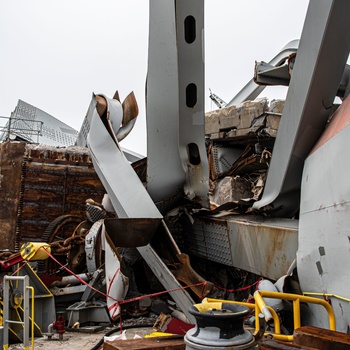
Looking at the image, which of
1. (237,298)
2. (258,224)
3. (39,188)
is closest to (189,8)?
(258,224)

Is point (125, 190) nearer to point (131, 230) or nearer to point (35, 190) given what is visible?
point (131, 230)

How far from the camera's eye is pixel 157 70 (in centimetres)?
675

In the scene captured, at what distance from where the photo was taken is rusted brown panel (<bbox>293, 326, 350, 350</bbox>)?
2225 millimetres

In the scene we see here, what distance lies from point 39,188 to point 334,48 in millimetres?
9493

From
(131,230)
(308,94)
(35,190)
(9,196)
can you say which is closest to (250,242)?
(131,230)

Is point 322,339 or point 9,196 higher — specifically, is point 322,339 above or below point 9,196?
below

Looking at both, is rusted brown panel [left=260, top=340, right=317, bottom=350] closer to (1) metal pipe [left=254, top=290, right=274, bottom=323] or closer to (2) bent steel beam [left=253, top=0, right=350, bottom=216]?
(1) metal pipe [left=254, top=290, right=274, bottom=323]

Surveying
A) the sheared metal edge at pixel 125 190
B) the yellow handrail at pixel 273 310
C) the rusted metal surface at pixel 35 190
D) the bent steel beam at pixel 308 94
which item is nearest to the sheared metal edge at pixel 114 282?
the sheared metal edge at pixel 125 190

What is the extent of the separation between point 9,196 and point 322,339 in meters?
11.0

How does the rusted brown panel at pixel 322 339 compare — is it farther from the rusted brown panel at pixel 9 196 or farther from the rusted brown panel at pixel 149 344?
the rusted brown panel at pixel 9 196

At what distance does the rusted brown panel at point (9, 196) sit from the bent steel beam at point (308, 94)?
8293 mm

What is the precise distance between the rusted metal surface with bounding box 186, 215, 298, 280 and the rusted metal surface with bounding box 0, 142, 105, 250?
551 cm

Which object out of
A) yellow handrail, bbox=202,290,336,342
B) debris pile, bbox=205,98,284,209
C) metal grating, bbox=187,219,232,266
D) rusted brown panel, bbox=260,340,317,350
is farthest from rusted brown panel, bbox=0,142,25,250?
rusted brown panel, bbox=260,340,317,350

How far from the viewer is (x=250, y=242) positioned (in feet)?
18.5
